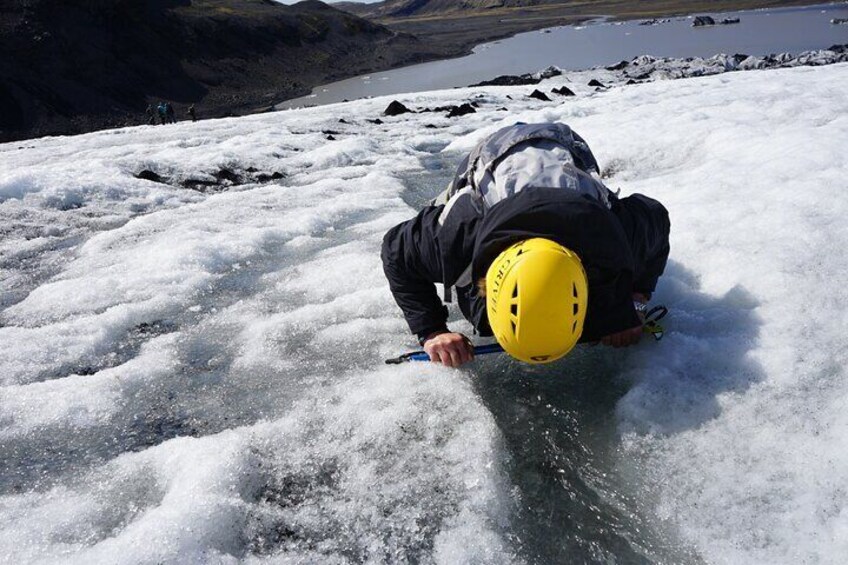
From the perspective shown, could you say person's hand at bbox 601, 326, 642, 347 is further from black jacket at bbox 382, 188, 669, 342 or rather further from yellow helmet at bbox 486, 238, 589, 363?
yellow helmet at bbox 486, 238, 589, 363

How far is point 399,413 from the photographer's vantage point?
242 centimetres

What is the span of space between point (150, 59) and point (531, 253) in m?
52.2

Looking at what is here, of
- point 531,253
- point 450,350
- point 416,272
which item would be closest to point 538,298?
point 531,253

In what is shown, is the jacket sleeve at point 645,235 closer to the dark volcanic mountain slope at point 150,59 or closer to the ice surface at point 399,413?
the ice surface at point 399,413

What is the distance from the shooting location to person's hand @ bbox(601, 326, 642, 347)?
8.26 ft

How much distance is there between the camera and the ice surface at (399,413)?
1.87m

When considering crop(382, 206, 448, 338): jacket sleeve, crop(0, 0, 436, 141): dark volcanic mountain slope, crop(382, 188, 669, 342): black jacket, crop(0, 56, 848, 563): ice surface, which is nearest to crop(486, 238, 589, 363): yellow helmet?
crop(382, 188, 669, 342): black jacket

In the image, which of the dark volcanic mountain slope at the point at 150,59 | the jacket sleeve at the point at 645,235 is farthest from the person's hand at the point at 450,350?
the dark volcanic mountain slope at the point at 150,59

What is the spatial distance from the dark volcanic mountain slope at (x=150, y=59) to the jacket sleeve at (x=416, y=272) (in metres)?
34.3

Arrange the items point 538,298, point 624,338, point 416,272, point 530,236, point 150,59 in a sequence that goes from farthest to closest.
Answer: point 150,59, point 416,272, point 624,338, point 530,236, point 538,298

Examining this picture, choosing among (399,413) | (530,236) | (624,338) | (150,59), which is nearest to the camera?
(530,236)

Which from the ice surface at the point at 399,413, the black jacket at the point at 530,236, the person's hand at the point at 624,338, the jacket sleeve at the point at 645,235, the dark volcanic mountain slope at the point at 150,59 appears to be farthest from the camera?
the dark volcanic mountain slope at the point at 150,59

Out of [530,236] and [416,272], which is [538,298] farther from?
[416,272]

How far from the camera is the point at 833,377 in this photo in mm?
2338
